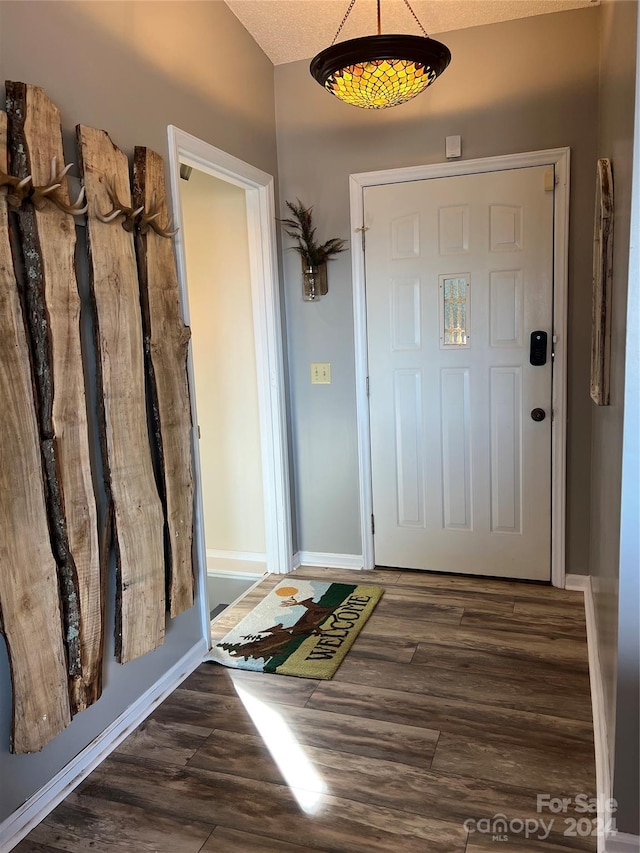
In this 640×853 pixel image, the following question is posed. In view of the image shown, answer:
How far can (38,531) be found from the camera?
5.61ft

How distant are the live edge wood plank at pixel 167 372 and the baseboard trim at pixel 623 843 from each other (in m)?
1.56

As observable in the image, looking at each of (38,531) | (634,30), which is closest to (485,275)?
(634,30)

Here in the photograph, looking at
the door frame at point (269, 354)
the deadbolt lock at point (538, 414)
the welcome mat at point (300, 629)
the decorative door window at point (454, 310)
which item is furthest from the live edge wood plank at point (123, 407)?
the deadbolt lock at point (538, 414)

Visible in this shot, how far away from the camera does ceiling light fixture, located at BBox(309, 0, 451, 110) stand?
1.97m

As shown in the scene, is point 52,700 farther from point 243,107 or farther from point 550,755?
point 243,107

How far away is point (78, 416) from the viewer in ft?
6.07

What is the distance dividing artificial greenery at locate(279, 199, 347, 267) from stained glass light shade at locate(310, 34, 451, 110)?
1.08 metres

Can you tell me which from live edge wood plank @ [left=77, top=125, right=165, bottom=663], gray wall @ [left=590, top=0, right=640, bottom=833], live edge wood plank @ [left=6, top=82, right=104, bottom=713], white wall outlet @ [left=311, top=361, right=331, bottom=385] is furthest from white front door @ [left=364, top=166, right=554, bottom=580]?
live edge wood plank @ [left=6, top=82, right=104, bottom=713]

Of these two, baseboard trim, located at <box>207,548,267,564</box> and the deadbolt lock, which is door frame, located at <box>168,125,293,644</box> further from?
the deadbolt lock

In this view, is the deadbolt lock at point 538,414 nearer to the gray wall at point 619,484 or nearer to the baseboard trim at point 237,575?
the gray wall at point 619,484

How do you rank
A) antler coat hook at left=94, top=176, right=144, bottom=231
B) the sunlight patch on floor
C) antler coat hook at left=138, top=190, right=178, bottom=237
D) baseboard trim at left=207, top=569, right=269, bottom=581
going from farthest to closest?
baseboard trim at left=207, top=569, right=269, bottom=581
antler coat hook at left=138, top=190, right=178, bottom=237
antler coat hook at left=94, top=176, right=144, bottom=231
the sunlight patch on floor

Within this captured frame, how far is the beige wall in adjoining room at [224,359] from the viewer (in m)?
3.51

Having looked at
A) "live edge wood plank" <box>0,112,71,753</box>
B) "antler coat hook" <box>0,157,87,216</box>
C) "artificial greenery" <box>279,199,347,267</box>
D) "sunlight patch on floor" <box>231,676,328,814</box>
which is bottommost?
"sunlight patch on floor" <box>231,676,328,814</box>

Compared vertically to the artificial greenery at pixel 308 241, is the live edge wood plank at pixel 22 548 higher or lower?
lower
